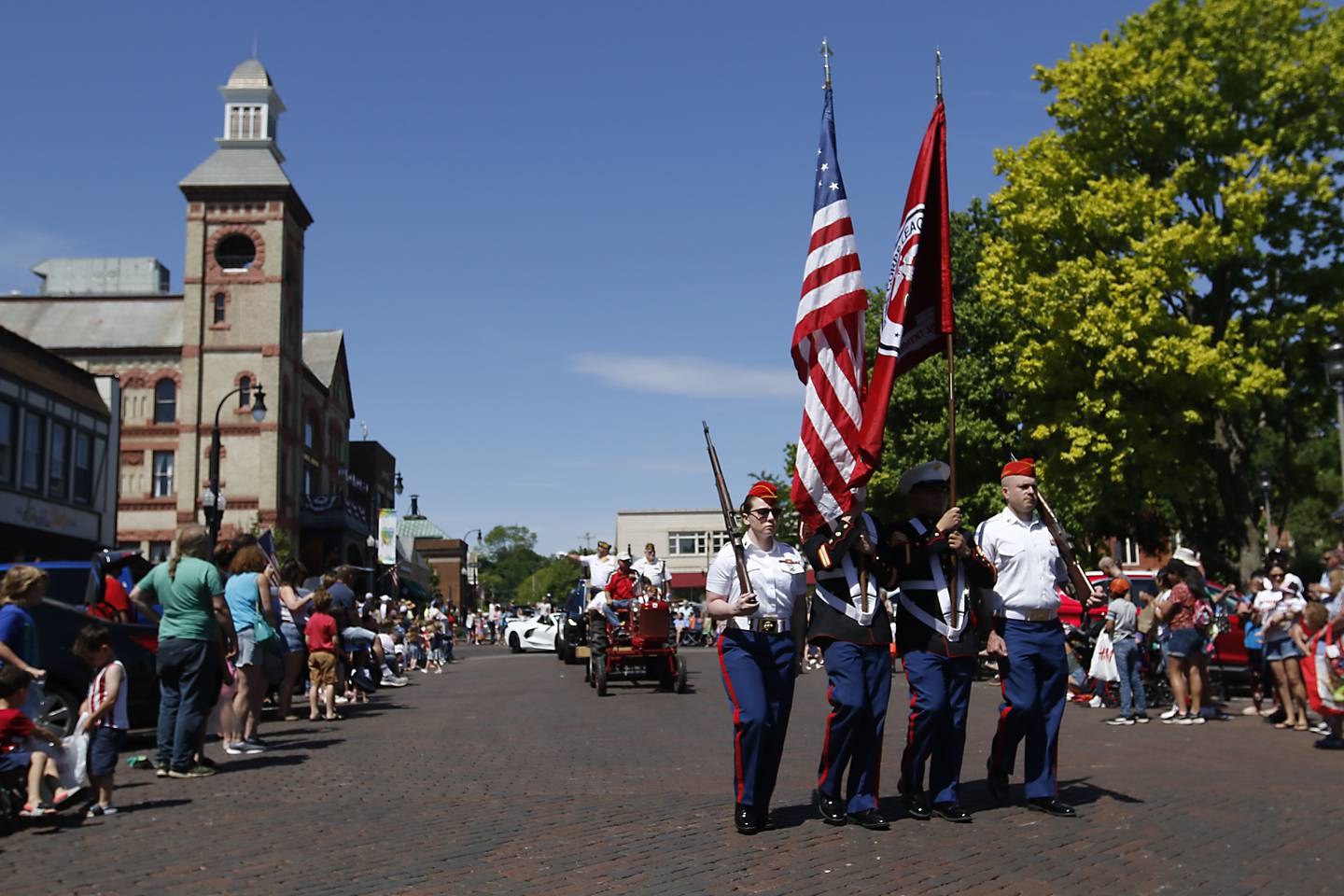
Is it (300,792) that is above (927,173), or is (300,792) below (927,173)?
below

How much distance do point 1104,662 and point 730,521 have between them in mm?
10671

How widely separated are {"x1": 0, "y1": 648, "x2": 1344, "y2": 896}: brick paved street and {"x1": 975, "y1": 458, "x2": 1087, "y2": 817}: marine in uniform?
12.5 inches

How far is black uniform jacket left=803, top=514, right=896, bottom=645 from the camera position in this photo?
24.3ft

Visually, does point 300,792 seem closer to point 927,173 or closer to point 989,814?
point 989,814

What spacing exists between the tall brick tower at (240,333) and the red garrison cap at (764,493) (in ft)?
170

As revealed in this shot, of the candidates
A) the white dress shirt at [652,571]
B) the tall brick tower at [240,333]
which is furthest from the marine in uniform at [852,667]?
the tall brick tower at [240,333]

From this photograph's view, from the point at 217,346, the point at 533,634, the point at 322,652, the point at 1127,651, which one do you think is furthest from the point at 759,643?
the point at 217,346

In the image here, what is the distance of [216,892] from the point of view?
6105 millimetres

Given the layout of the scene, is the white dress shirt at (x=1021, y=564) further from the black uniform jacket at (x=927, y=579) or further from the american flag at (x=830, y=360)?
the american flag at (x=830, y=360)

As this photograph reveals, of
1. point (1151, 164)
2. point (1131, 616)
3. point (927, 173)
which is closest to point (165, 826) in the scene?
point (927, 173)

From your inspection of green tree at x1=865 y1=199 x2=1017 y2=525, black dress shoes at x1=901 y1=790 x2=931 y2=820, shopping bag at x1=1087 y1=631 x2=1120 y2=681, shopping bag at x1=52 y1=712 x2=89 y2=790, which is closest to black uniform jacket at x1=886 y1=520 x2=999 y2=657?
black dress shoes at x1=901 y1=790 x2=931 y2=820

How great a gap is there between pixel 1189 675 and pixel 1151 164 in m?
14.4

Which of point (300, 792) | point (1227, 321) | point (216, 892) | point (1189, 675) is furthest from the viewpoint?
point (1227, 321)

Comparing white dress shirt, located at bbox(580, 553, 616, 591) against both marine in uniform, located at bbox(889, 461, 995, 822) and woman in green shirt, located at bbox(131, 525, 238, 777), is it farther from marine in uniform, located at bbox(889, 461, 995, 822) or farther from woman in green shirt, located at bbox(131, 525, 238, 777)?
marine in uniform, located at bbox(889, 461, 995, 822)
